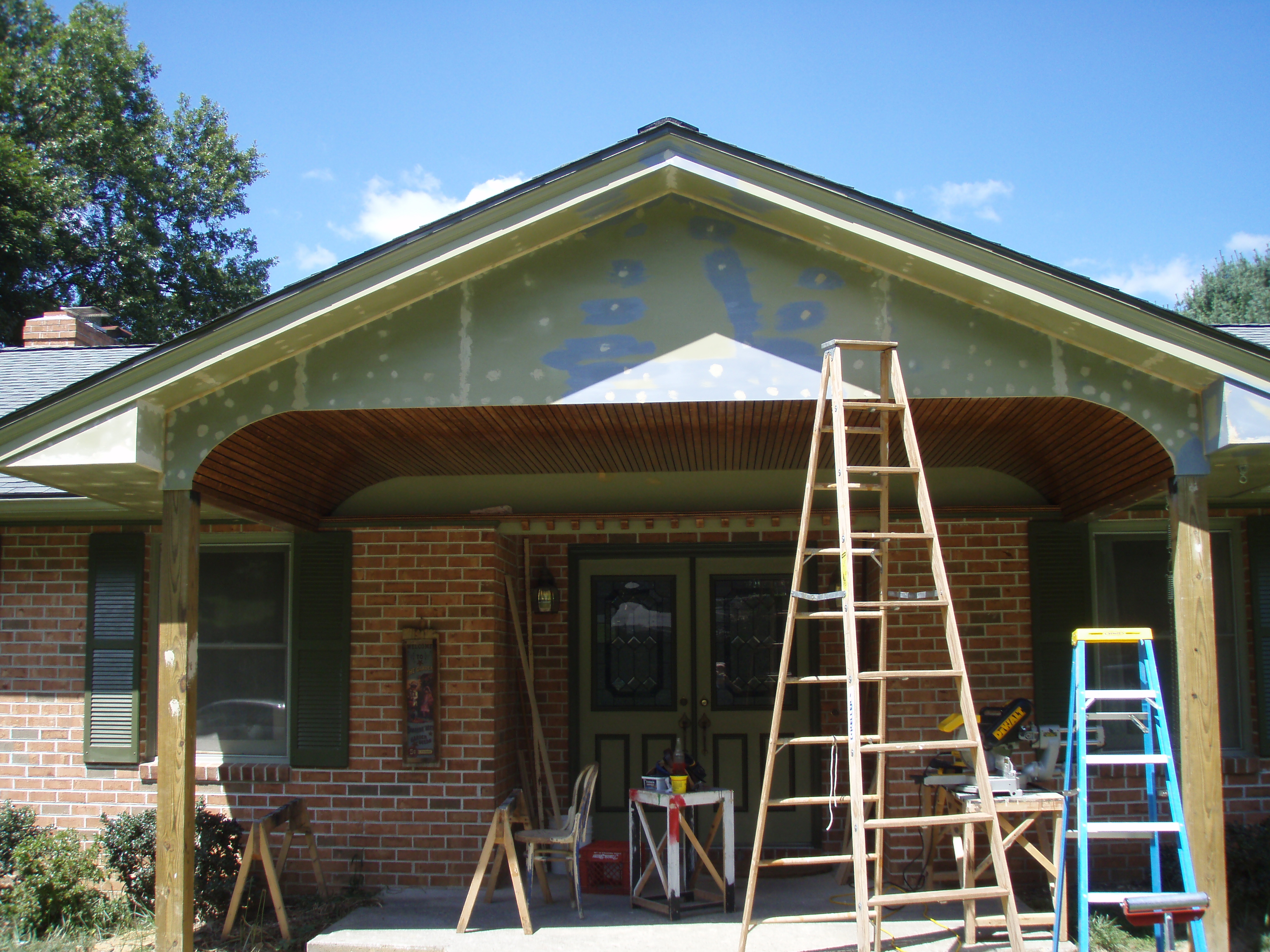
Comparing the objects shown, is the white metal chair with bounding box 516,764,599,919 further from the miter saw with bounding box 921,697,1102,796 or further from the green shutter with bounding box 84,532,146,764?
the green shutter with bounding box 84,532,146,764

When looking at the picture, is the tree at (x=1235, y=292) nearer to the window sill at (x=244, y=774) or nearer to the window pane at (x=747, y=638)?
the window pane at (x=747, y=638)

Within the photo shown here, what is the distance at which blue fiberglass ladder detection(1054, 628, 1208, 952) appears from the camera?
444 cm

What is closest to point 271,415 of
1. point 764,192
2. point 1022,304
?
point 764,192

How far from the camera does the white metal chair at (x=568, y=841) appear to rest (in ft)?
20.6

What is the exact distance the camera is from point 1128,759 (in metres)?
4.70

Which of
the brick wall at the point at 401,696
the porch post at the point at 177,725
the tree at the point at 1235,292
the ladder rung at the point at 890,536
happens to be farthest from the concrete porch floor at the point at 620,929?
the tree at the point at 1235,292

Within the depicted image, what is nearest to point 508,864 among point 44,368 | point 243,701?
point 243,701

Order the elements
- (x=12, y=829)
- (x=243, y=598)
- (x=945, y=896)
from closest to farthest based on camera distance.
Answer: (x=945, y=896) → (x=12, y=829) → (x=243, y=598)

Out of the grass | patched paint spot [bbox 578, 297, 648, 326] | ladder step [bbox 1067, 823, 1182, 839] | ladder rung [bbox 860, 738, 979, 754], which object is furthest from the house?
ladder rung [bbox 860, 738, 979, 754]

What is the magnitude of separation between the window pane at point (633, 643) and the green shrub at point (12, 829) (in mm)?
3985

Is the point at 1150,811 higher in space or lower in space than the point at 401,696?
lower

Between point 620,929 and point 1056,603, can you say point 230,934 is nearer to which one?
point 620,929

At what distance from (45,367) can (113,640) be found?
3.36 m

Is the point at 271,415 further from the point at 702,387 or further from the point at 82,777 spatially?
the point at 82,777
